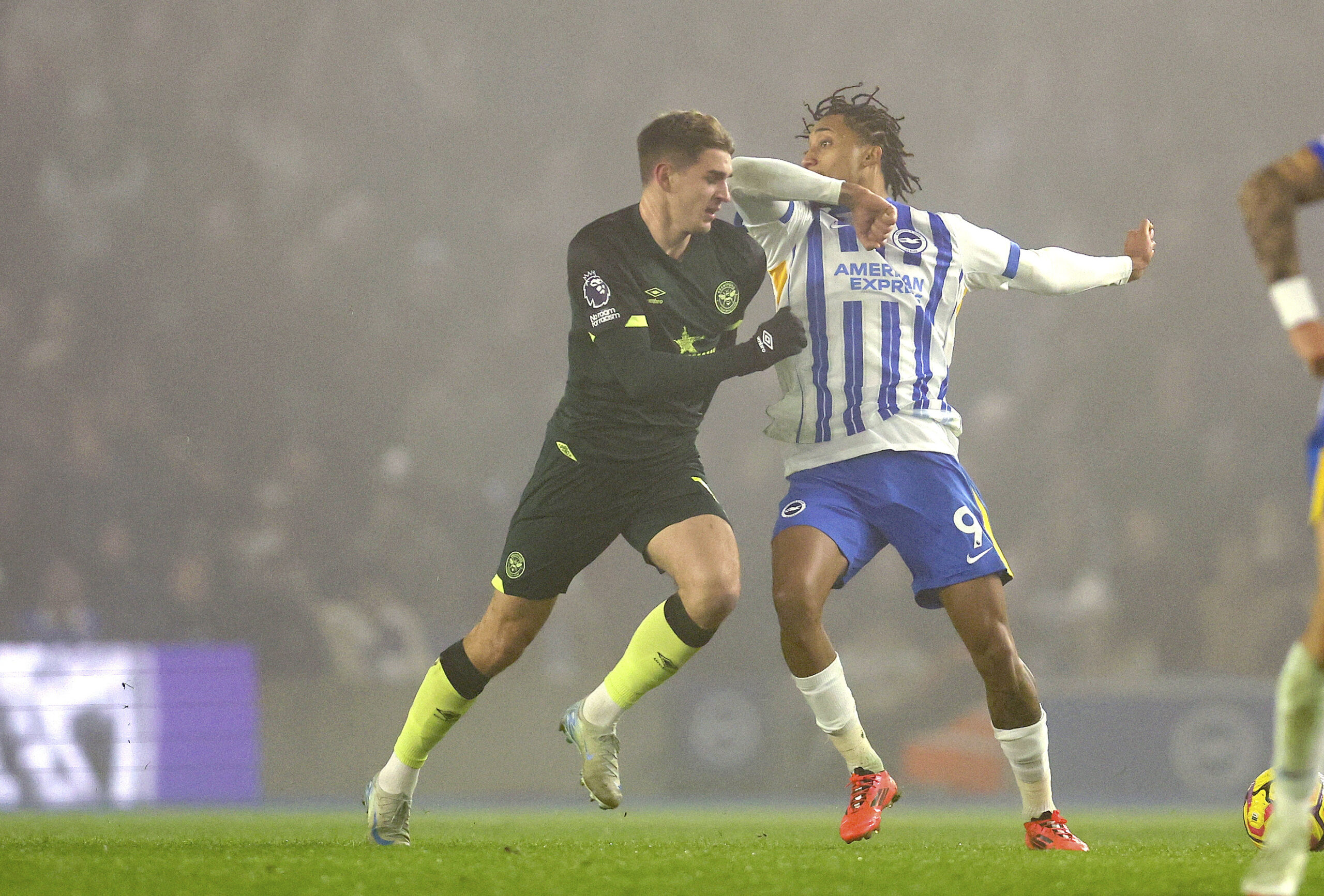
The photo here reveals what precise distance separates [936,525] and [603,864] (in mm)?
→ 1383

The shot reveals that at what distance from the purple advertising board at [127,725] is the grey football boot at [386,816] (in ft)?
17.5

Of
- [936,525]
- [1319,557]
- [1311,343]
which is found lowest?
[1319,557]

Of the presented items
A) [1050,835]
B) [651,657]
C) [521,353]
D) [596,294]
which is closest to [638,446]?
[596,294]

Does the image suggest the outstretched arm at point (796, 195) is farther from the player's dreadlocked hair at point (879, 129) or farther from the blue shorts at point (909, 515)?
the blue shorts at point (909, 515)

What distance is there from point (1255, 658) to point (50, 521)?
973 centimetres

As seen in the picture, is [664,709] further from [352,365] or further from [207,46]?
[207,46]

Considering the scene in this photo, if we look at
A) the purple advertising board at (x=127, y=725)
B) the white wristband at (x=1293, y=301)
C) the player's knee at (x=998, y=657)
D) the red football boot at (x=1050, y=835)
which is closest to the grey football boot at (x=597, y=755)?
the player's knee at (x=998, y=657)

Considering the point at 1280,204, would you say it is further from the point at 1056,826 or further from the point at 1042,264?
the point at 1056,826

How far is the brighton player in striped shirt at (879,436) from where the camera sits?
4125mm

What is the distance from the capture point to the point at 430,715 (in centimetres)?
445

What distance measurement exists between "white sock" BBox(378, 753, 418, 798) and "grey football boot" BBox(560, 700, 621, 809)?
53 centimetres

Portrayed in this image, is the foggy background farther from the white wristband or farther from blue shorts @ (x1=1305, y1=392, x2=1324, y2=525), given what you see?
the white wristband

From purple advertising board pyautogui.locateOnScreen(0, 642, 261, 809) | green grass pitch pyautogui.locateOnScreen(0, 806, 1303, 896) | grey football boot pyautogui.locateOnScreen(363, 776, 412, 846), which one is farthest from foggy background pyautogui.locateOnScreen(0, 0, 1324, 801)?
grey football boot pyautogui.locateOnScreen(363, 776, 412, 846)

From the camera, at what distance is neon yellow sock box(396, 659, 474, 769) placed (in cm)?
445
